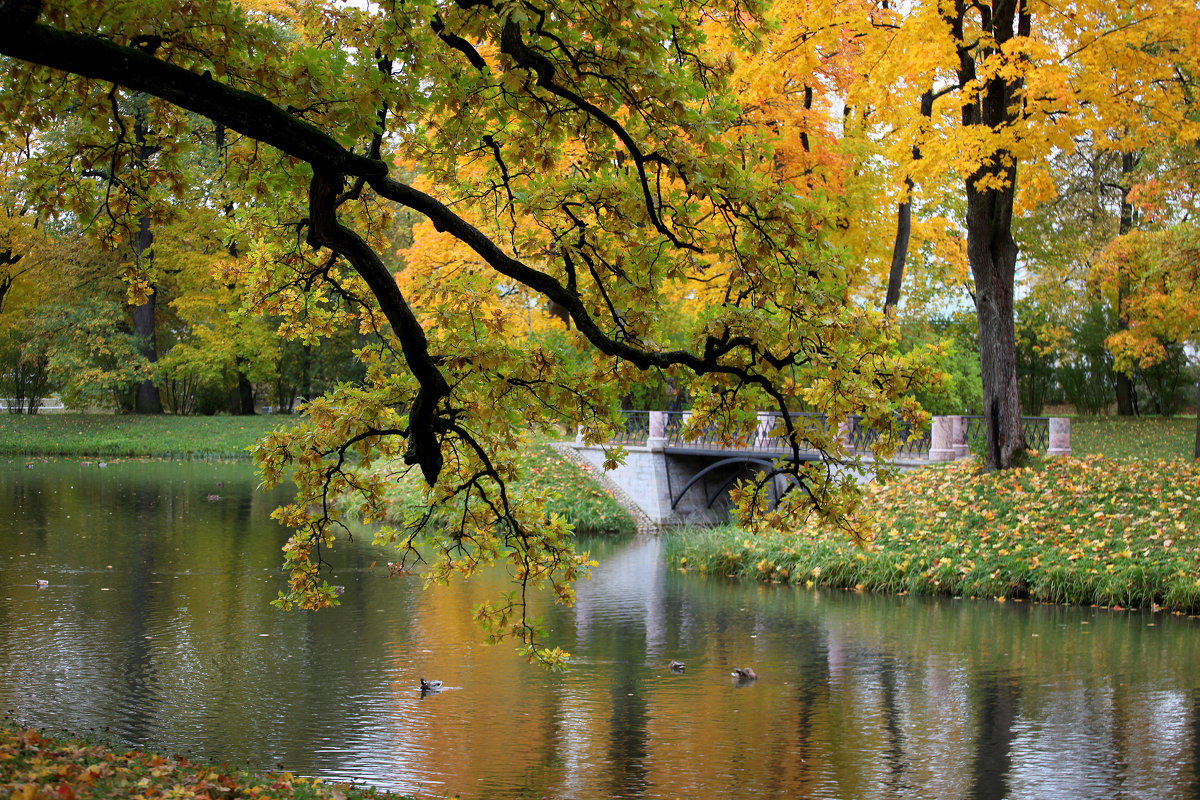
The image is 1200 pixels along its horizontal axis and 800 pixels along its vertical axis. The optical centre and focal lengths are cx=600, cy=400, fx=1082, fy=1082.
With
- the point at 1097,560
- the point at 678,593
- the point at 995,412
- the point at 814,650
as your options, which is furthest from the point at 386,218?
the point at 995,412

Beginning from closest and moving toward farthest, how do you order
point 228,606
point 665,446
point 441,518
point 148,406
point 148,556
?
1. point 441,518
2. point 228,606
3. point 148,556
4. point 665,446
5. point 148,406

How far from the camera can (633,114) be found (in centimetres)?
605

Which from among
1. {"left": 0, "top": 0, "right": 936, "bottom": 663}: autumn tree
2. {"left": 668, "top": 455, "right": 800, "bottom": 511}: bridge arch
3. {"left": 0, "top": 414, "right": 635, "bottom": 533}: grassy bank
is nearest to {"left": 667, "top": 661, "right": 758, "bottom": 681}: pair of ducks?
{"left": 0, "top": 0, "right": 936, "bottom": 663}: autumn tree

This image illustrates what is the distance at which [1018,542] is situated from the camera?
14484 millimetres

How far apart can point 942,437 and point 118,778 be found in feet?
52.6

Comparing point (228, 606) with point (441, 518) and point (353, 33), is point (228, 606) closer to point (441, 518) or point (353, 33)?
point (441, 518)

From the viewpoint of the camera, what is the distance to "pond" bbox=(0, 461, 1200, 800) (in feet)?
24.1

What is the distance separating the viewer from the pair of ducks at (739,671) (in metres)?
9.89

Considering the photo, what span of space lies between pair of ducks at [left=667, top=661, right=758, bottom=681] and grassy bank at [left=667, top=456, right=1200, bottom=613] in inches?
161

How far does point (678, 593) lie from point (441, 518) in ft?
25.8

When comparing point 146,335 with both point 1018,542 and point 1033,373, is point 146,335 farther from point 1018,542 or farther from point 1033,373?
point 1018,542

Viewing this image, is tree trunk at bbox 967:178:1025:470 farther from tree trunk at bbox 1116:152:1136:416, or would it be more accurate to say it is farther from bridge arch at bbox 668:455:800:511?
tree trunk at bbox 1116:152:1136:416

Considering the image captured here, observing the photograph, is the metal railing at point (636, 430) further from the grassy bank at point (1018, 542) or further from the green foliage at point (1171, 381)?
the green foliage at point (1171, 381)

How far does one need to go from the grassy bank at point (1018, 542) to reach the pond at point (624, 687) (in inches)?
22.9
